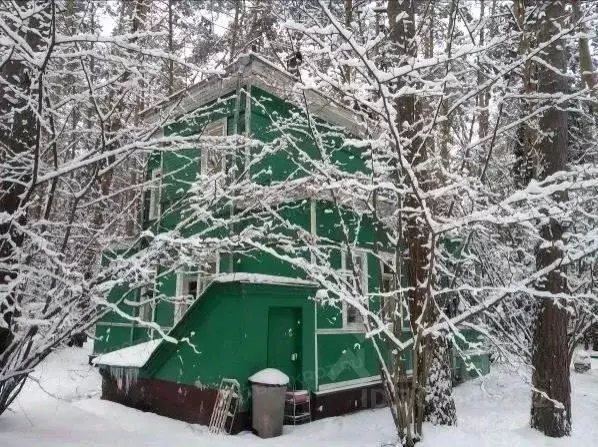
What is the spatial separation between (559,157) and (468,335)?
9.30 m

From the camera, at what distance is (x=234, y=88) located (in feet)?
36.4

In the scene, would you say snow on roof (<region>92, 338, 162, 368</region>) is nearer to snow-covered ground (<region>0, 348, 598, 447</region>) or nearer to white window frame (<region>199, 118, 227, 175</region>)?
snow-covered ground (<region>0, 348, 598, 447</region>)

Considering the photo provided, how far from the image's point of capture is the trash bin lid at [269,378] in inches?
315

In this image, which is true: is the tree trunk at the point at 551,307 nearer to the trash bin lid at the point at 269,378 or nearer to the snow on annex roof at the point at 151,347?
the snow on annex roof at the point at 151,347

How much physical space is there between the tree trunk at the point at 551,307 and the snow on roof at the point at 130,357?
6939mm

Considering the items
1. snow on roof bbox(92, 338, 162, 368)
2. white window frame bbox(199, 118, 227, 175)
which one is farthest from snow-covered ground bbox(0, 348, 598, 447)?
white window frame bbox(199, 118, 227, 175)

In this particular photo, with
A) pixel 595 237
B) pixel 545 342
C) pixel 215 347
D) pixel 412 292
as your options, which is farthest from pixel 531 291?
pixel 215 347

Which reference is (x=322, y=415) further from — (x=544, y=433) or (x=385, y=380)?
(x=385, y=380)

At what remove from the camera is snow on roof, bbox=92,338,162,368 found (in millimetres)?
9812

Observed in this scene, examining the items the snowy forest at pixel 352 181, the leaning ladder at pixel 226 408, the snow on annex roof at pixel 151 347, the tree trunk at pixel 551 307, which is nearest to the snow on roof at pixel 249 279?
the snow on annex roof at pixel 151 347

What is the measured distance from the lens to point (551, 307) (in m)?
6.80

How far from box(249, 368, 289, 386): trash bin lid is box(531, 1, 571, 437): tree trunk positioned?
3.87 metres

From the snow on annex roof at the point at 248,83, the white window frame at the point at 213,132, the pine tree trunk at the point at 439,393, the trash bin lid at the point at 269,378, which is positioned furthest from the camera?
the white window frame at the point at 213,132

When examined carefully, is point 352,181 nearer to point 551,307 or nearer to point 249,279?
point 551,307
